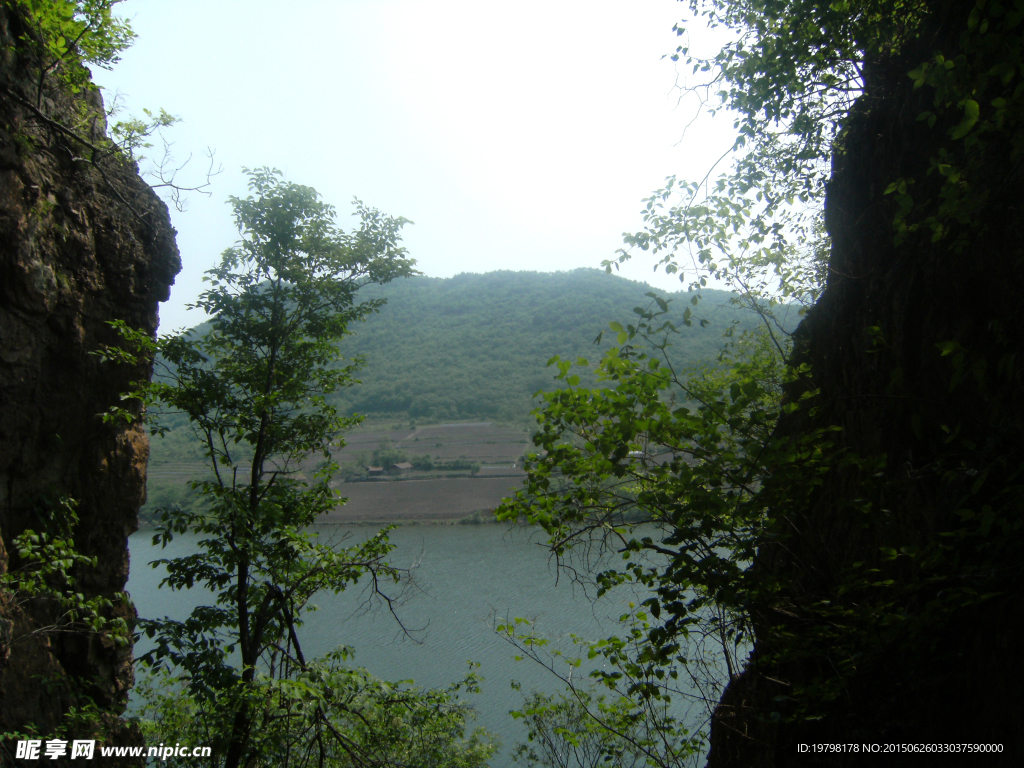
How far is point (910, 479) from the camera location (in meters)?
2.33

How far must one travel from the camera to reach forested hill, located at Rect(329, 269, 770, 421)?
95.7 feet

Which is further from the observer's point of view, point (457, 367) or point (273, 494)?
point (457, 367)

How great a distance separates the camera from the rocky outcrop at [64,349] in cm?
482

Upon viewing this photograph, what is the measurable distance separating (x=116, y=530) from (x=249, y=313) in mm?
2654

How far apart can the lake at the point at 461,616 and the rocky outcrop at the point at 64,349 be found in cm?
530

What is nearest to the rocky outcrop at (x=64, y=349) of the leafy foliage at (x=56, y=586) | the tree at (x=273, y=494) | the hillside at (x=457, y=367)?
the leafy foliage at (x=56, y=586)

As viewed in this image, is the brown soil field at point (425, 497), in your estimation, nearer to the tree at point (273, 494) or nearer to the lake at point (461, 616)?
the lake at point (461, 616)

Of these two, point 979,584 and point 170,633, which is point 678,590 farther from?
point 170,633

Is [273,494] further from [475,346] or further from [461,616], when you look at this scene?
[475,346]

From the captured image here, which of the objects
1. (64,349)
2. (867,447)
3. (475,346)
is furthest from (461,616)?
(475,346)

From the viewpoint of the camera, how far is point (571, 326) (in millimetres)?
30500

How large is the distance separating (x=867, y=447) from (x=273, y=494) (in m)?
5.00

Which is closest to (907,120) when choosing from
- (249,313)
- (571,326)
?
(249,313)

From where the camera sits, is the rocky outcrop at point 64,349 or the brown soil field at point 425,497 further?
the brown soil field at point 425,497
